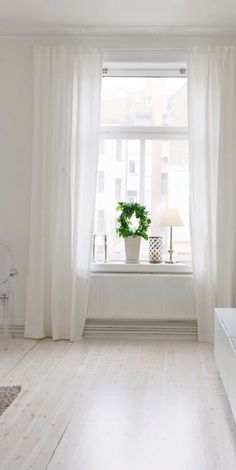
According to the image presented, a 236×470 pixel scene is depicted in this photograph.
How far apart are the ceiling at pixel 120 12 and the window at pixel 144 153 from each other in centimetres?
75

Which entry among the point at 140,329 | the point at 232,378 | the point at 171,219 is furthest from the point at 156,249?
the point at 232,378

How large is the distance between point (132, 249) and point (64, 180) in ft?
3.13

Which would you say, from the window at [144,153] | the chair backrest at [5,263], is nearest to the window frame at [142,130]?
the window at [144,153]

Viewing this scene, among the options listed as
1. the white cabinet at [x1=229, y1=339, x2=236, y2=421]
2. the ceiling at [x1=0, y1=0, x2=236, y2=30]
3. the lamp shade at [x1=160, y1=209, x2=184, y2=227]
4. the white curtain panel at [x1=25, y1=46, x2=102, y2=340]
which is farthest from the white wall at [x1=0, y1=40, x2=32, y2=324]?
the white cabinet at [x1=229, y1=339, x2=236, y2=421]

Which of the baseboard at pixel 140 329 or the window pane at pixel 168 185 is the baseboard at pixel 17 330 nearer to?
the baseboard at pixel 140 329

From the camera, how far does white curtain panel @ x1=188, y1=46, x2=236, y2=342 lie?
5559mm

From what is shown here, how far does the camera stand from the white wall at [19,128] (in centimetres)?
575

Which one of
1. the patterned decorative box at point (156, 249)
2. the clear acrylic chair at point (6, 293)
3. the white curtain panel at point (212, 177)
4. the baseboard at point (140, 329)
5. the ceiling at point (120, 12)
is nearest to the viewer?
the ceiling at point (120, 12)

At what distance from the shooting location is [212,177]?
559cm

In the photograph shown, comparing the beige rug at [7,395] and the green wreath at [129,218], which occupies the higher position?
the green wreath at [129,218]

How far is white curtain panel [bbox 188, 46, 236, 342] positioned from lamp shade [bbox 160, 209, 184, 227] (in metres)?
0.20

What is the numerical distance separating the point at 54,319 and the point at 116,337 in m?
0.63

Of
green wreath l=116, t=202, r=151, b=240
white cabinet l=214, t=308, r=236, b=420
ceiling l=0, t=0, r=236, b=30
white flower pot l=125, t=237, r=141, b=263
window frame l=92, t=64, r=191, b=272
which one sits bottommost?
white cabinet l=214, t=308, r=236, b=420

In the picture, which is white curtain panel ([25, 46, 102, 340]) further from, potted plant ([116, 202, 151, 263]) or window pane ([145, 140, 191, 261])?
window pane ([145, 140, 191, 261])
